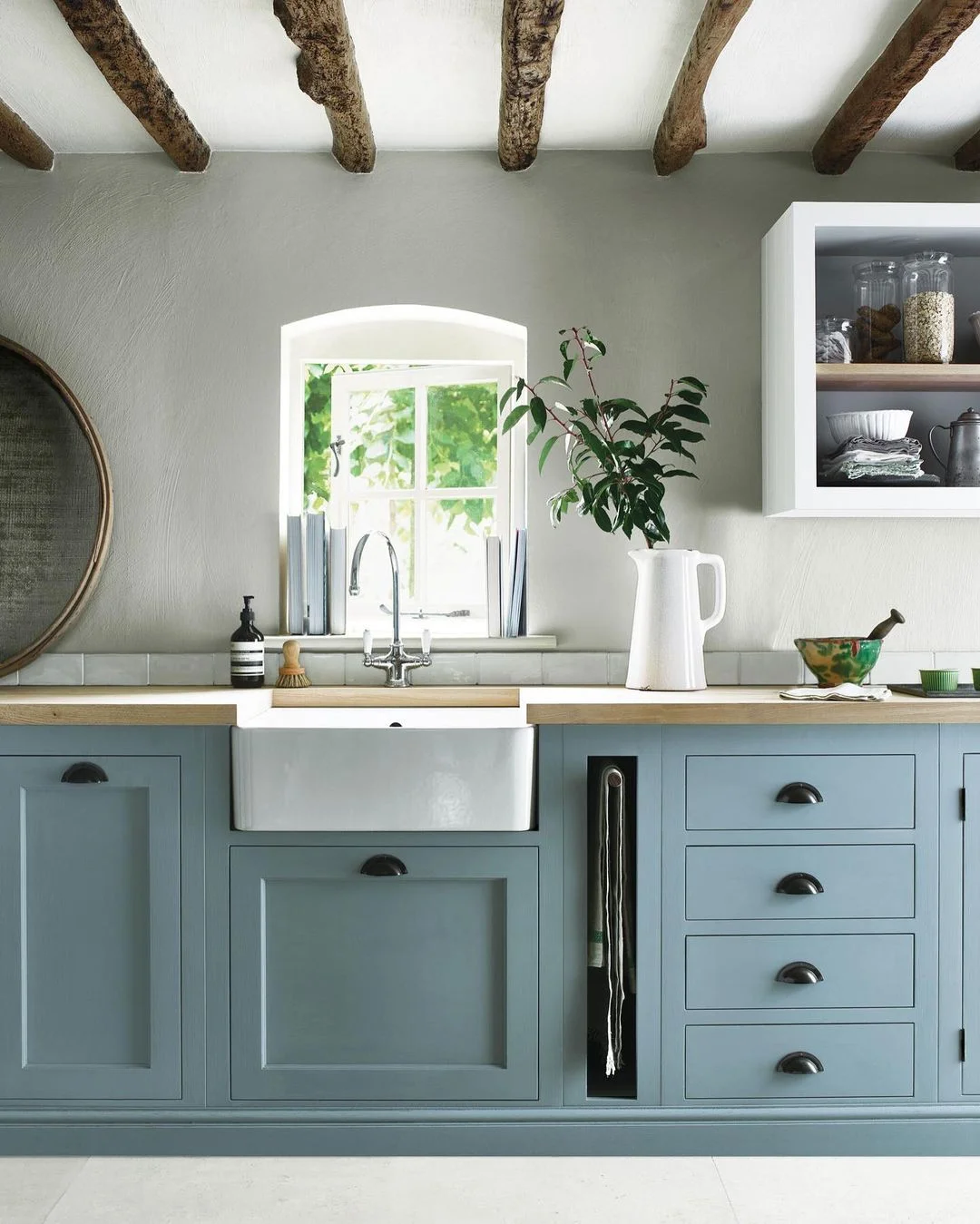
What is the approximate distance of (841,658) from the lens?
2305 millimetres

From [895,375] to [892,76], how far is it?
66 centimetres

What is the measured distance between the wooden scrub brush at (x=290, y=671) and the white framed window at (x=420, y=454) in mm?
286

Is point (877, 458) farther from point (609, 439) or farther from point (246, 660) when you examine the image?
point (246, 660)

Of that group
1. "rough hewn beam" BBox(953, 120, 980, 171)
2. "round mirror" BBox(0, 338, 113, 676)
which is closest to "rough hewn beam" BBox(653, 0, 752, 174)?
"rough hewn beam" BBox(953, 120, 980, 171)

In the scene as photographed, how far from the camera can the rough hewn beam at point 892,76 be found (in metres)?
1.94

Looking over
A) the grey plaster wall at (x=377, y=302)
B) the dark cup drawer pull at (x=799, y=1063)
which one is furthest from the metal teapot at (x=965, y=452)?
the dark cup drawer pull at (x=799, y=1063)

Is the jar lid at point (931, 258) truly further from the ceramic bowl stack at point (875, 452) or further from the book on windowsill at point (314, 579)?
the book on windowsill at point (314, 579)

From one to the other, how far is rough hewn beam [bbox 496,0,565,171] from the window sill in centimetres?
128

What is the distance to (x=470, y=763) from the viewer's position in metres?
1.97

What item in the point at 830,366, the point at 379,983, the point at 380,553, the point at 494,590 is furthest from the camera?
the point at 380,553

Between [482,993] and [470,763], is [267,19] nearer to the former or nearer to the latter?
[470,763]

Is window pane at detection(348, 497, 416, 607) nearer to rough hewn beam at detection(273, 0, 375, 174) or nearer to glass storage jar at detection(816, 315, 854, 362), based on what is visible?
rough hewn beam at detection(273, 0, 375, 174)

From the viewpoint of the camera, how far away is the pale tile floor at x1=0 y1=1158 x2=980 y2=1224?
6.11 ft

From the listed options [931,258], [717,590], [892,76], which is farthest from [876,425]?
[892,76]
